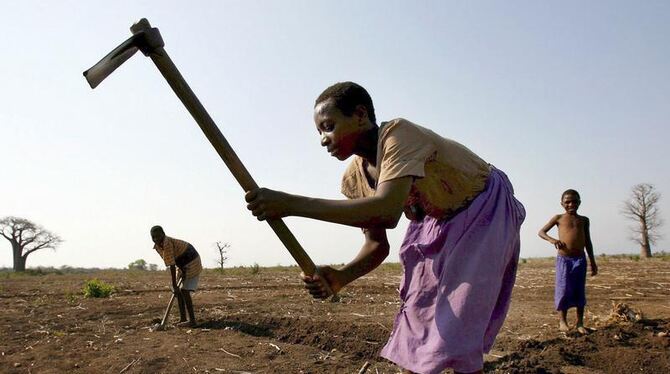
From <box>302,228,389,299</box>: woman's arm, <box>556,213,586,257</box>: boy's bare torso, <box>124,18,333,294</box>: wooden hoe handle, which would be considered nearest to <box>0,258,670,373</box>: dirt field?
<box>556,213,586,257</box>: boy's bare torso

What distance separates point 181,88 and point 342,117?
0.57 metres

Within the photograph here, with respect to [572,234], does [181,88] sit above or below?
above

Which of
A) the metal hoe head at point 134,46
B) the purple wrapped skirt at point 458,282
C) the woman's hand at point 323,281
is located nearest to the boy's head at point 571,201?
the purple wrapped skirt at point 458,282

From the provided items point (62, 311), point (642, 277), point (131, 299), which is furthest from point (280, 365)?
point (642, 277)

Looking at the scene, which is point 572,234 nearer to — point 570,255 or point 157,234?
point 570,255

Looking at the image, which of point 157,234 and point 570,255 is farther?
point 157,234

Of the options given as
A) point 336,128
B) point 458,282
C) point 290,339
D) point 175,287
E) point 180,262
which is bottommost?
point 290,339

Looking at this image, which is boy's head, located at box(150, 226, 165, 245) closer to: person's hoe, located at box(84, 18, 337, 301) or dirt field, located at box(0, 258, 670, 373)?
dirt field, located at box(0, 258, 670, 373)

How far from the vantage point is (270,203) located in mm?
1704

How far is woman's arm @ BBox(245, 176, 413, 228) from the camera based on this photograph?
1.66m

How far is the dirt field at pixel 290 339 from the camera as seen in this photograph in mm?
4734

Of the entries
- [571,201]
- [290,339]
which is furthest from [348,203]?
[571,201]

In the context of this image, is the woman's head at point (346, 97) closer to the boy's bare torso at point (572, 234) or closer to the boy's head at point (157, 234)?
the boy's bare torso at point (572, 234)

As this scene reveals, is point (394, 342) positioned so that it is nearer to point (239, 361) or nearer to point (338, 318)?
point (239, 361)
